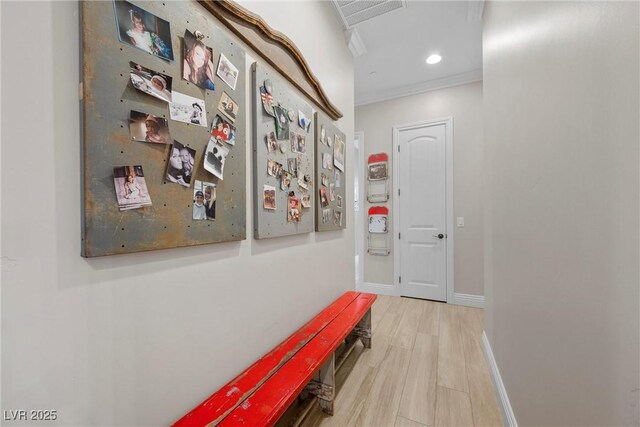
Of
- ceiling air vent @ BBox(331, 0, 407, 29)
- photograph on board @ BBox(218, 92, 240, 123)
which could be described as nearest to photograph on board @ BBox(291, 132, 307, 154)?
photograph on board @ BBox(218, 92, 240, 123)

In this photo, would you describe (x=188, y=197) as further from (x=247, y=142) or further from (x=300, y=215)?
(x=300, y=215)

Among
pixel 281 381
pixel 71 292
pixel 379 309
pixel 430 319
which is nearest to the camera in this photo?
pixel 71 292

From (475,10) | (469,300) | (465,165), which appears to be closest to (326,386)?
(469,300)

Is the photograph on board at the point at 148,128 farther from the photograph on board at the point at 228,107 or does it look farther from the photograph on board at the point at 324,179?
the photograph on board at the point at 324,179

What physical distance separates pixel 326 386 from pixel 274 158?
139 centimetres

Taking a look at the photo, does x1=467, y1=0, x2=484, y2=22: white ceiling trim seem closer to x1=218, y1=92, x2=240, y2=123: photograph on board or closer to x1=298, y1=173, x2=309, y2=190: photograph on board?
x1=298, y1=173, x2=309, y2=190: photograph on board

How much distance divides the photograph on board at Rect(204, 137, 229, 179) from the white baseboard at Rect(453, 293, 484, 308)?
3454 millimetres

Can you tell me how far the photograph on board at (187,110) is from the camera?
85cm

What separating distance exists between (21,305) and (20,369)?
147 millimetres

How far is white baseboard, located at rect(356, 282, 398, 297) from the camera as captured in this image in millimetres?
3651

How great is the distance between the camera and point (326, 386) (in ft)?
4.83

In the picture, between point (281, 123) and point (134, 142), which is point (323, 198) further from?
point (134, 142)

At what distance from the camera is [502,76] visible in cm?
158

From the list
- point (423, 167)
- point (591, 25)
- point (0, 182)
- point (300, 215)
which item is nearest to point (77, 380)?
point (0, 182)
